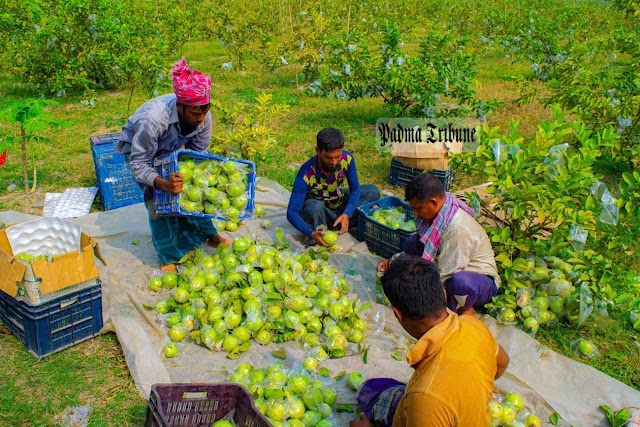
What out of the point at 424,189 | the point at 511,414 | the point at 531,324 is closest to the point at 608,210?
the point at 531,324

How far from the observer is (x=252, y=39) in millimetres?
11945

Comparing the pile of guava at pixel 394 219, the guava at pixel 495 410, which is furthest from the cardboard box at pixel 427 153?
the guava at pixel 495 410

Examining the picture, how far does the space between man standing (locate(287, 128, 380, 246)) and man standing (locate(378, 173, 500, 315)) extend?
1.23 meters

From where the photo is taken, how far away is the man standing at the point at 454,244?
3.77m

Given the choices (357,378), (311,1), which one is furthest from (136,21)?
(357,378)

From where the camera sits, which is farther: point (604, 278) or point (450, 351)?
point (604, 278)

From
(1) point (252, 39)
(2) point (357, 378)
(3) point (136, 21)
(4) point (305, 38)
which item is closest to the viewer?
(2) point (357, 378)

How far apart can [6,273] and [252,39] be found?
9.52 m

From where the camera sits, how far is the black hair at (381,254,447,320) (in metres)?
2.24

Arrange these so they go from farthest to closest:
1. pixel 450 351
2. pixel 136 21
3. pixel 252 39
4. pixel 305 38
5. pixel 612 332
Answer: pixel 252 39
pixel 305 38
pixel 136 21
pixel 612 332
pixel 450 351

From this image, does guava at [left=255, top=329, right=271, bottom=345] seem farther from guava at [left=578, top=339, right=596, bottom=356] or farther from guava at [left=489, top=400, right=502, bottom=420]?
guava at [left=578, top=339, right=596, bottom=356]

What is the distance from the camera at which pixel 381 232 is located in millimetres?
4949

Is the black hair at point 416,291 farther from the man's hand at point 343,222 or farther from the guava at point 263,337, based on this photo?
the man's hand at point 343,222

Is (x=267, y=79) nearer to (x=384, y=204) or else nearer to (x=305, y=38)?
(x=305, y=38)
